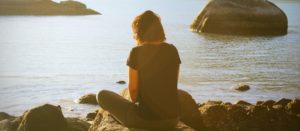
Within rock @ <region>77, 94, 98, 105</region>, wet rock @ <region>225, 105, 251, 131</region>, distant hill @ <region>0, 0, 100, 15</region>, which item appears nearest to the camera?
wet rock @ <region>225, 105, 251, 131</region>

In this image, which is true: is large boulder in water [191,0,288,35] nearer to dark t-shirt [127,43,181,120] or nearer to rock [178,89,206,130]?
rock [178,89,206,130]

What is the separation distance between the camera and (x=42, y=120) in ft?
34.1

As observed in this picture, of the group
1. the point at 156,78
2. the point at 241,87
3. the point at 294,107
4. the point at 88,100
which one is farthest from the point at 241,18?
the point at 156,78

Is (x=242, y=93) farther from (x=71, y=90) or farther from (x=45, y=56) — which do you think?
(x=45, y=56)

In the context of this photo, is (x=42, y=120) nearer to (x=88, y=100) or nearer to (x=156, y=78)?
(x=156, y=78)

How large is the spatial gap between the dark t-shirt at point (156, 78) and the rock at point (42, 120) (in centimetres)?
482

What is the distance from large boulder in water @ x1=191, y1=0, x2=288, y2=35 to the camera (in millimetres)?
55781

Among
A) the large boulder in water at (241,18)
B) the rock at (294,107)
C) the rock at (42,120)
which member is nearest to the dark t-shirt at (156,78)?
the rock at (294,107)

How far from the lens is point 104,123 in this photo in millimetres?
6883

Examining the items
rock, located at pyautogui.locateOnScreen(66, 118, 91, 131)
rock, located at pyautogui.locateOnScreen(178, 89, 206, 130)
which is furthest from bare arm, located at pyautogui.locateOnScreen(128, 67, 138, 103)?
rock, located at pyautogui.locateOnScreen(66, 118, 91, 131)

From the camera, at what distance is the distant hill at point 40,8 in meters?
107

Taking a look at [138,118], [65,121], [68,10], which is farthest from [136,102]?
[68,10]

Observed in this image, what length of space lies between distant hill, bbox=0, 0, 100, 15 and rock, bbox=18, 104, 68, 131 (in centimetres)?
9770

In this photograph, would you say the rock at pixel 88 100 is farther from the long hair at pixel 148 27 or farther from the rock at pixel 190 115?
the long hair at pixel 148 27
